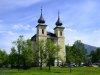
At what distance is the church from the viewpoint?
16115 cm

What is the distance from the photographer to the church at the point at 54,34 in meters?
161

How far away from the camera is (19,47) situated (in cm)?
10312

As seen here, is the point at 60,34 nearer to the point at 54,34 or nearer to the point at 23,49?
the point at 54,34

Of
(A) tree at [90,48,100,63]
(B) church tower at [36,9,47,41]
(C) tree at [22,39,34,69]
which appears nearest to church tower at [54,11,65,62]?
(B) church tower at [36,9,47,41]

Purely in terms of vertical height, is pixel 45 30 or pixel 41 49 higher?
pixel 45 30

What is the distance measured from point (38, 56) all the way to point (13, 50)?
501 inches

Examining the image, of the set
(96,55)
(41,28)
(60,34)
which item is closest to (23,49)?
(41,28)

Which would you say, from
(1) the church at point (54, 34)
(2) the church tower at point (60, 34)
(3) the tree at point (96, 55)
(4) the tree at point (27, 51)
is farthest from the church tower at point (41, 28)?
(4) the tree at point (27, 51)

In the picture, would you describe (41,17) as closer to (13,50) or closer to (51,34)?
(51,34)

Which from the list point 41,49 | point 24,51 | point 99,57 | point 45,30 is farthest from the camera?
point 99,57

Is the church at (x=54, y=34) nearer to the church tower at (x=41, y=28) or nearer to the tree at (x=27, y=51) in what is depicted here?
the church tower at (x=41, y=28)

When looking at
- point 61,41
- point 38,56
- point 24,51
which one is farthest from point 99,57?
point 24,51

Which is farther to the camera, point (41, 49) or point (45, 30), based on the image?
point (45, 30)

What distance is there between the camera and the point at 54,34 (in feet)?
555
